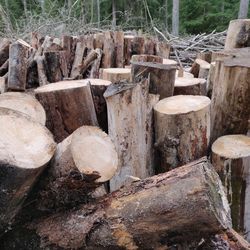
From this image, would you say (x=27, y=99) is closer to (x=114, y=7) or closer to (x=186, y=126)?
(x=186, y=126)

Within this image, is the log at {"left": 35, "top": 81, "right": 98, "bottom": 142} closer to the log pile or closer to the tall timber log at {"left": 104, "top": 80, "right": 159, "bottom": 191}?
the log pile

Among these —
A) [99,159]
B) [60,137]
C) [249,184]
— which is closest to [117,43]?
[60,137]

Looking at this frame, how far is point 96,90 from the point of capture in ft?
9.53

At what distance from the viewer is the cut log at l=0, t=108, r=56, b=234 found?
1.74 m

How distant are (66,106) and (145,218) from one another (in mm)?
1109

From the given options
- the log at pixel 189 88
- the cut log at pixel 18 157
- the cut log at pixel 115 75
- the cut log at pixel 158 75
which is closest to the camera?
the cut log at pixel 18 157

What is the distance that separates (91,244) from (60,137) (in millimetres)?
974

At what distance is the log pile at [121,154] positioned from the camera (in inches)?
71.7

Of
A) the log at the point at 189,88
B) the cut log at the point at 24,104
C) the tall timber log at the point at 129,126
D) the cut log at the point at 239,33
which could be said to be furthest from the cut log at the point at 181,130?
the cut log at the point at 239,33

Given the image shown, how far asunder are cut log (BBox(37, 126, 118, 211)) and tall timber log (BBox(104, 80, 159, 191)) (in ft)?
1.56

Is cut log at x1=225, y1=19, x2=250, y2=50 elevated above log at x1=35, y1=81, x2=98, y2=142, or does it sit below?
above

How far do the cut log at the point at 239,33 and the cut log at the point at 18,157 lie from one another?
256 cm

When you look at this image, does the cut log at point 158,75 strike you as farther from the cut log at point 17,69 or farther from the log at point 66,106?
the cut log at point 17,69

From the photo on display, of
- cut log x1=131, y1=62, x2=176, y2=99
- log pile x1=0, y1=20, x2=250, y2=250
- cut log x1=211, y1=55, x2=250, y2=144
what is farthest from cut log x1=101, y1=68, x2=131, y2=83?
cut log x1=211, y1=55, x2=250, y2=144
